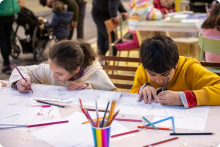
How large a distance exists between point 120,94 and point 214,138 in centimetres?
56

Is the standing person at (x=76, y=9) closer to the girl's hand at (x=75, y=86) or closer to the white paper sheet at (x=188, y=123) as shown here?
the girl's hand at (x=75, y=86)

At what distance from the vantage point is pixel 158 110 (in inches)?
45.5

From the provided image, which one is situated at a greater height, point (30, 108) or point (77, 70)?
point (77, 70)

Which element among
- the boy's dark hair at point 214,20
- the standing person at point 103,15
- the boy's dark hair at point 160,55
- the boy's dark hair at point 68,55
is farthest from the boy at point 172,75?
the standing person at point 103,15

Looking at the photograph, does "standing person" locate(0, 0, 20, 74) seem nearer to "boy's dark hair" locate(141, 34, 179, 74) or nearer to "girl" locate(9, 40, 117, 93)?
"girl" locate(9, 40, 117, 93)

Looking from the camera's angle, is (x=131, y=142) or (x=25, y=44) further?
(x=25, y=44)

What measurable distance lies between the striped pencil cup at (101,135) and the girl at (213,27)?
5.89 feet

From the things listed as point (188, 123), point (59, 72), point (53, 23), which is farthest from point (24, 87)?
point (53, 23)

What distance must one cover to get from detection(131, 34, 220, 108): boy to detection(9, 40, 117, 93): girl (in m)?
0.36

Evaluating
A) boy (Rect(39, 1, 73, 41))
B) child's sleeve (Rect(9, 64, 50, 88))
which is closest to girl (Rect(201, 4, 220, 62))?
child's sleeve (Rect(9, 64, 50, 88))

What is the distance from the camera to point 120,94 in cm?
136

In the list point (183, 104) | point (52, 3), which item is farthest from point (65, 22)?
point (183, 104)

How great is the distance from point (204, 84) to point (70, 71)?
759mm

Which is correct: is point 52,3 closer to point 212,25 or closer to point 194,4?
point 212,25
